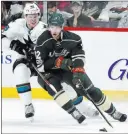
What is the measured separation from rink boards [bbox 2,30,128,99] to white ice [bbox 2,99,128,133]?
6.8 inches

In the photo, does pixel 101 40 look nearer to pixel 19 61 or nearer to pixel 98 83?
pixel 98 83

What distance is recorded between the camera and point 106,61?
478cm

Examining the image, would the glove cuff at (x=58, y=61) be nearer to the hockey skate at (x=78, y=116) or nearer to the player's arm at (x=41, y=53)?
the player's arm at (x=41, y=53)

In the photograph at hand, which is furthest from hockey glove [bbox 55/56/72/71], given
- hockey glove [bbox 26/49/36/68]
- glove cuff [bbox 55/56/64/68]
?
hockey glove [bbox 26/49/36/68]

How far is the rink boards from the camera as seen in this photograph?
473 cm

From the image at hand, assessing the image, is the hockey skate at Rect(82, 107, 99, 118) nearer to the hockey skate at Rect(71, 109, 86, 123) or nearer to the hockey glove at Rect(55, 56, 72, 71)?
the hockey skate at Rect(71, 109, 86, 123)

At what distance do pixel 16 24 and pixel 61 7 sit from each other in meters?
0.66

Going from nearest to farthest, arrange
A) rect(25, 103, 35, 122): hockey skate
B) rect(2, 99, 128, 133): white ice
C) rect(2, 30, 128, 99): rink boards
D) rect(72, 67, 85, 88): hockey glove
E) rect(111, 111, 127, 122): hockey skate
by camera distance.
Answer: rect(2, 99, 128, 133): white ice → rect(72, 67, 85, 88): hockey glove → rect(111, 111, 127, 122): hockey skate → rect(25, 103, 35, 122): hockey skate → rect(2, 30, 128, 99): rink boards

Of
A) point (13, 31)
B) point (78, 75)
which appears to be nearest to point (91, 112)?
point (78, 75)

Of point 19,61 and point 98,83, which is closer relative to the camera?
point 19,61

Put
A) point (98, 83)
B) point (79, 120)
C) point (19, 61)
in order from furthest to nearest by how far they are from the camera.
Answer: point (98, 83) < point (19, 61) < point (79, 120)

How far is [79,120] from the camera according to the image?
13.3ft

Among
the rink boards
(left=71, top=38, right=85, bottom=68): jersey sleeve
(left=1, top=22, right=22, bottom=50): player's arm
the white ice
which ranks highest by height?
(left=1, top=22, right=22, bottom=50): player's arm

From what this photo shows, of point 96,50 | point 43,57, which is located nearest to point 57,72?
point 43,57
